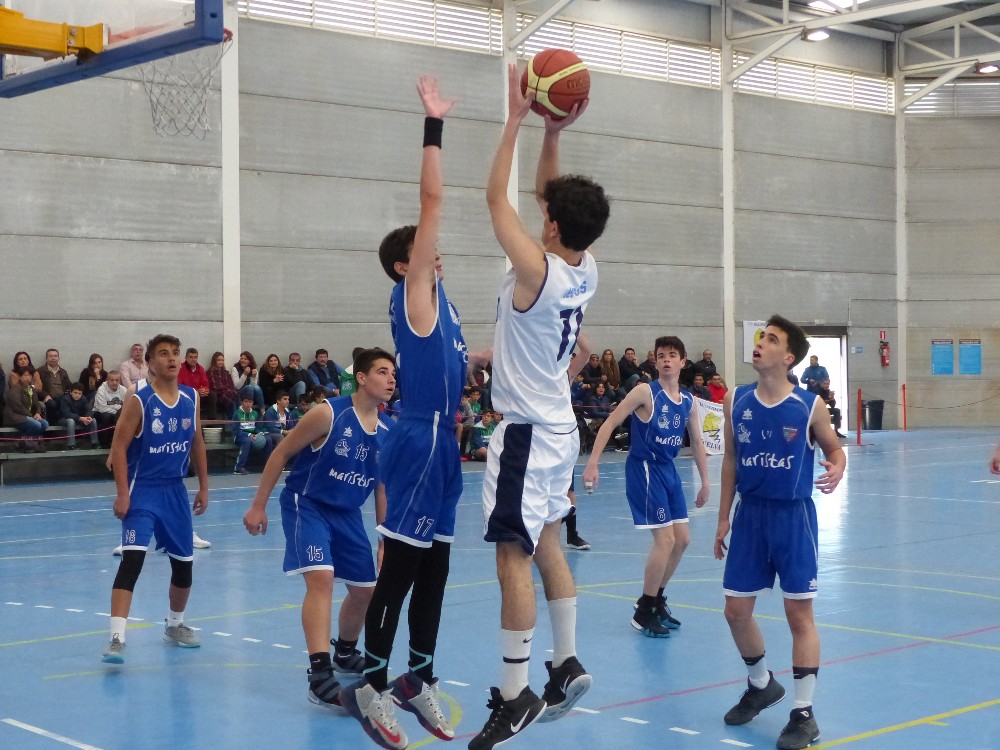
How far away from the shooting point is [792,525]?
211 inches

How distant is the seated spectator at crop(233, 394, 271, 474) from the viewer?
58.4ft

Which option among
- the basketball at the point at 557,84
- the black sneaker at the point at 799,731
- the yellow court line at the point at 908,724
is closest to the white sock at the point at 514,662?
the black sneaker at the point at 799,731

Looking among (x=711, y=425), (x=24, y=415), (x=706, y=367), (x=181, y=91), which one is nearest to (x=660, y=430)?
(x=24, y=415)

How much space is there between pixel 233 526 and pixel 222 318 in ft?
26.8

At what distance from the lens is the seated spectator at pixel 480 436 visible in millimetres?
19438

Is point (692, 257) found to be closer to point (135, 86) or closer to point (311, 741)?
point (135, 86)

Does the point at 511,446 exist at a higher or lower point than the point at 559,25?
lower

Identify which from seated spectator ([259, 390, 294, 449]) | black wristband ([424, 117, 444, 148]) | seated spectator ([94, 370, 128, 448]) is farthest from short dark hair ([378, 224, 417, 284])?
seated spectator ([259, 390, 294, 449])

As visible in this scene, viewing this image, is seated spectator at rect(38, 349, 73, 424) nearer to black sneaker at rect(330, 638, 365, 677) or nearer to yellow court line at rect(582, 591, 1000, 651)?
yellow court line at rect(582, 591, 1000, 651)

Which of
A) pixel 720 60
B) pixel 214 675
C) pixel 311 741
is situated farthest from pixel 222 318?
pixel 311 741

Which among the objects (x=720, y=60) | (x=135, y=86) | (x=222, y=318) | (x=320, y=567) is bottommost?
(x=320, y=567)

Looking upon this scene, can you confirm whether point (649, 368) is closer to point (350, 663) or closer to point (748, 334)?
point (748, 334)

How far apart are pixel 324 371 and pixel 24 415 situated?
5.05 m

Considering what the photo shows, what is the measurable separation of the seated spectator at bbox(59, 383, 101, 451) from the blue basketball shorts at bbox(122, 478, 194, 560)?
34.5ft
